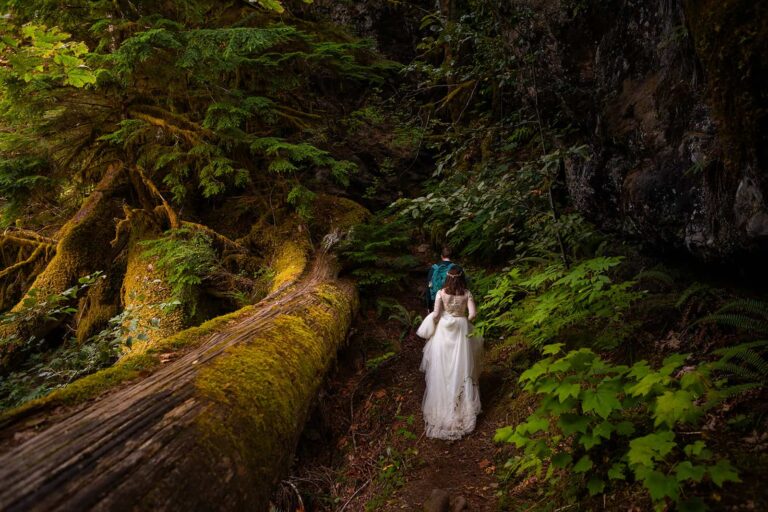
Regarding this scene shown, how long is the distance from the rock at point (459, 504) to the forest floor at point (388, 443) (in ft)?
0.04

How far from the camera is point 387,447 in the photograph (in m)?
5.18

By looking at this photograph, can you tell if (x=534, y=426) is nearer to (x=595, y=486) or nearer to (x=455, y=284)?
(x=595, y=486)

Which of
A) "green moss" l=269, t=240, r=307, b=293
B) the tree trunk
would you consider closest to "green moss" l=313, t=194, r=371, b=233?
"green moss" l=269, t=240, r=307, b=293

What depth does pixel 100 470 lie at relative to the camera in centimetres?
193

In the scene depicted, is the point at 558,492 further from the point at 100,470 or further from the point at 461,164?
the point at 461,164

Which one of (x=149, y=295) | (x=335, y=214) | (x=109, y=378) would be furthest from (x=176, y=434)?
(x=335, y=214)

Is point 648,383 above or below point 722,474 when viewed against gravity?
above

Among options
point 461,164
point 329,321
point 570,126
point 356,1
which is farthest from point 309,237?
point 356,1

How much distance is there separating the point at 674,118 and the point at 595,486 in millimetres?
3154

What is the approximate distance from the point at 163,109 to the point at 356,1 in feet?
32.4

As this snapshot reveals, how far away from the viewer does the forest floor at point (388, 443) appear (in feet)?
13.9

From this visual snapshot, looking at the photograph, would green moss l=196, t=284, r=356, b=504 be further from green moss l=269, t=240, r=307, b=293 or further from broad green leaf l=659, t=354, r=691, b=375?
broad green leaf l=659, t=354, r=691, b=375

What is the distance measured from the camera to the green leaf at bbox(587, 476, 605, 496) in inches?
102

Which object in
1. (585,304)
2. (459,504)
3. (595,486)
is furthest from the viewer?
(585,304)
